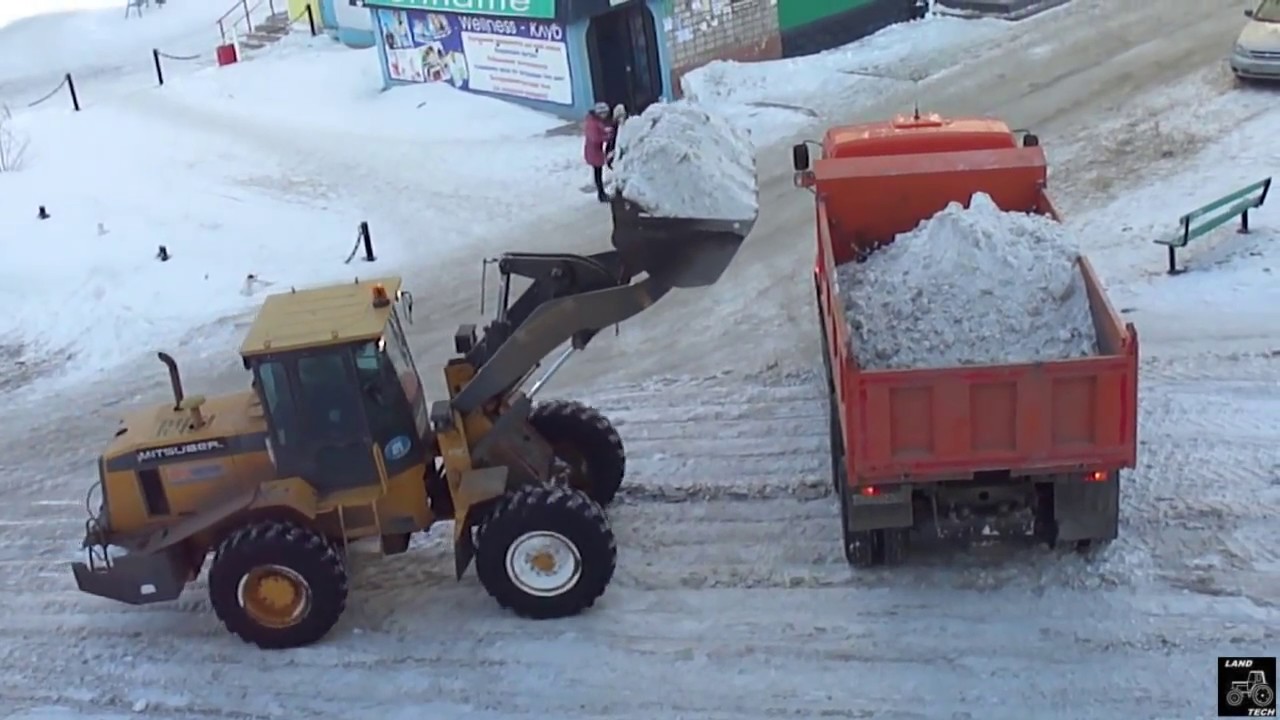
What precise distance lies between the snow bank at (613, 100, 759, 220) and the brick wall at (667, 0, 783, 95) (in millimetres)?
14540

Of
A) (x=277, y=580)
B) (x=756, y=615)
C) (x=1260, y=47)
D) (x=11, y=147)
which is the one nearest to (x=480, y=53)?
(x=11, y=147)

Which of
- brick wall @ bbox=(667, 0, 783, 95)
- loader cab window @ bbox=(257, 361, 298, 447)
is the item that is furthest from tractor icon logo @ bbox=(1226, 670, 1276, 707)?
brick wall @ bbox=(667, 0, 783, 95)

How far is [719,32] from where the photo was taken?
80.8 ft

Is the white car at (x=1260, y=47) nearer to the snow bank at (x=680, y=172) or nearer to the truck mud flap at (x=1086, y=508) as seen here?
the truck mud flap at (x=1086, y=508)

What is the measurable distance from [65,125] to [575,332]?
1912cm

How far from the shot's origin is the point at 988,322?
32.6 feet

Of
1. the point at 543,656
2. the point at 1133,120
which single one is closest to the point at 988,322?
the point at 543,656

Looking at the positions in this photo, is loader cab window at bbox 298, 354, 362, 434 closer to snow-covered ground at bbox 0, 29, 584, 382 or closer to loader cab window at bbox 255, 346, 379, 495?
loader cab window at bbox 255, 346, 379, 495

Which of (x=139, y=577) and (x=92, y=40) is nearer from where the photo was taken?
(x=139, y=577)

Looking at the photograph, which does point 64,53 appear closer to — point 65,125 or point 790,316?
point 65,125

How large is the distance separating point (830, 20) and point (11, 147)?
585 inches

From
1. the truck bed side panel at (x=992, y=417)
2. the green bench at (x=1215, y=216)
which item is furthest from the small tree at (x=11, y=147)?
the truck bed side panel at (x=992, y=417)

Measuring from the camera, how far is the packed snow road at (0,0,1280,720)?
888cm

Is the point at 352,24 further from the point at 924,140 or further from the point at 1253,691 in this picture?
the point at 1253,691
